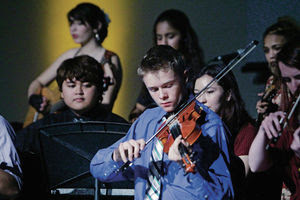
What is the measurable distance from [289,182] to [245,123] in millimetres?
606

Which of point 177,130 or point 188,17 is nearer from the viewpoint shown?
point 177,130

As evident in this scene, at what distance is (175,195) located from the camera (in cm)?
175

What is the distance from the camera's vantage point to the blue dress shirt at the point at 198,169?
1.68 m

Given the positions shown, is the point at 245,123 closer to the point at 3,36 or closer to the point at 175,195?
the point at 175,195

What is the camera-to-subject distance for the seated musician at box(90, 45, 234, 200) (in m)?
1.68

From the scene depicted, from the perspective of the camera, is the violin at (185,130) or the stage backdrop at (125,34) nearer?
the violin at (185,130)

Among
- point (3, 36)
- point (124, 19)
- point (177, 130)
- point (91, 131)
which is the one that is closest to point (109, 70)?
point (124, 19)

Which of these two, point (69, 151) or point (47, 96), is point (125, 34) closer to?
point (47, 96)

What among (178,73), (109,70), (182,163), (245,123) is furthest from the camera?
(109,70)

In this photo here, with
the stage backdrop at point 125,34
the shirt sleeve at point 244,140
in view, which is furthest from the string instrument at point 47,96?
the shirt sleeve at point 244,140

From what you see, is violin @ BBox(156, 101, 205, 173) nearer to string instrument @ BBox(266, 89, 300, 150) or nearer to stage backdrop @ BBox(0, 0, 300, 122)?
string instrument @ BBox(266, 89, 300, 150)

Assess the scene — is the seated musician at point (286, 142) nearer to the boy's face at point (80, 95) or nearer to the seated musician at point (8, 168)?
the seated musician at point (8, 168)

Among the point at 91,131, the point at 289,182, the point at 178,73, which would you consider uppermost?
the point at 178,73

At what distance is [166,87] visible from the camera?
184cm
